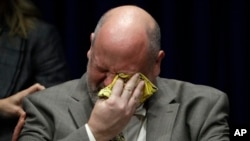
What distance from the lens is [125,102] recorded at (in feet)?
5.60

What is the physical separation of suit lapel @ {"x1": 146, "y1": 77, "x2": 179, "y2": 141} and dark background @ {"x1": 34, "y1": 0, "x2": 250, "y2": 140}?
97 cm

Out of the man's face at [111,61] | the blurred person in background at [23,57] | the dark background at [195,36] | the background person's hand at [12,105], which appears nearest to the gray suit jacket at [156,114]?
the man's face at [111,61]

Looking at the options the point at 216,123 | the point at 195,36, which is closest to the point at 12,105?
the point at 216,123

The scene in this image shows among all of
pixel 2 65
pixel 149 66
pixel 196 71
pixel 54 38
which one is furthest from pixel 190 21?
pixel 149 66

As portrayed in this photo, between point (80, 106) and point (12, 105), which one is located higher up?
point (80, 106)

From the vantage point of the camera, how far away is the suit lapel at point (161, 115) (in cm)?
187

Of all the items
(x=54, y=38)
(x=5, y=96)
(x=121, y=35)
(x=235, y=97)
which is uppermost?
(x=121, y=35)

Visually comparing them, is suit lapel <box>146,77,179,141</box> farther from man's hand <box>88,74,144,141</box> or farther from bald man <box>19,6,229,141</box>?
man's hand <box>88,74,144,141</box>

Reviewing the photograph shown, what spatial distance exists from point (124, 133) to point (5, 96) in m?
0.68

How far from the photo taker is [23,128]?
6.28 feet

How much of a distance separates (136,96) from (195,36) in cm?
122

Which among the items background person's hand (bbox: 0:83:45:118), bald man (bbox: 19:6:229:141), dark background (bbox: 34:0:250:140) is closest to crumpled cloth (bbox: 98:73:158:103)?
bald man (bbox: 19:6:229:141)

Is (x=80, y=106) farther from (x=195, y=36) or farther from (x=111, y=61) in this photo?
(x=195, y=36)

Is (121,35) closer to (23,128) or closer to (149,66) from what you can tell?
(149,66)
